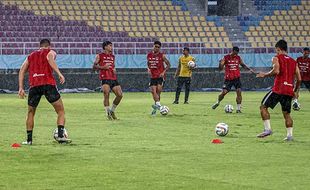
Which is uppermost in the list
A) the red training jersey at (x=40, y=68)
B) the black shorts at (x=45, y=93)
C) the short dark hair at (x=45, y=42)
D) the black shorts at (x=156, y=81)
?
the short dark hair at (x=45, y=42)

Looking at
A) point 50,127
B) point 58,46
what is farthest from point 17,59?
point 50,127

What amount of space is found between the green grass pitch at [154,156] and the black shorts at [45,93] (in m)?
0.80

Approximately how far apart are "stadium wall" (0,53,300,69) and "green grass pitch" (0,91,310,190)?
19476 millimetres

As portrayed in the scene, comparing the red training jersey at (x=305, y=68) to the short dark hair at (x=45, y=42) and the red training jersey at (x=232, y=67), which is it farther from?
the short dark hair at (x=45, y=42)

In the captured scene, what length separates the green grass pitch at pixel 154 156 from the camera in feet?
40.0

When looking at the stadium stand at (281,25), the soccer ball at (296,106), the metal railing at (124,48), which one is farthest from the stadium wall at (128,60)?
the soccer ball at (296,106)

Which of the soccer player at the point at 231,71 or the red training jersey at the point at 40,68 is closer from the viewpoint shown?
the red training jersey at the point at 40,68

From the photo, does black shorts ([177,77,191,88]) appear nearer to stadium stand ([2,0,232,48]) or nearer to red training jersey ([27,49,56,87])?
stadium stand ([2,0,232,48])

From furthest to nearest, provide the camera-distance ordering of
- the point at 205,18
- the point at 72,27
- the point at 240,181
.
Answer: the point at 205,18 → the point at 72,27 → the point at 240,181

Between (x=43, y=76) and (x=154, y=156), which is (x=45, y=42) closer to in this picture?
(x=43, y=76)

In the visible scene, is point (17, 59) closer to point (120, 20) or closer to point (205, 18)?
point (120, 20)

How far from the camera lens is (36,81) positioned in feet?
59.0

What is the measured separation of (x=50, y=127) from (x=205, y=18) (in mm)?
33052

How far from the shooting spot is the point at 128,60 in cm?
4766
